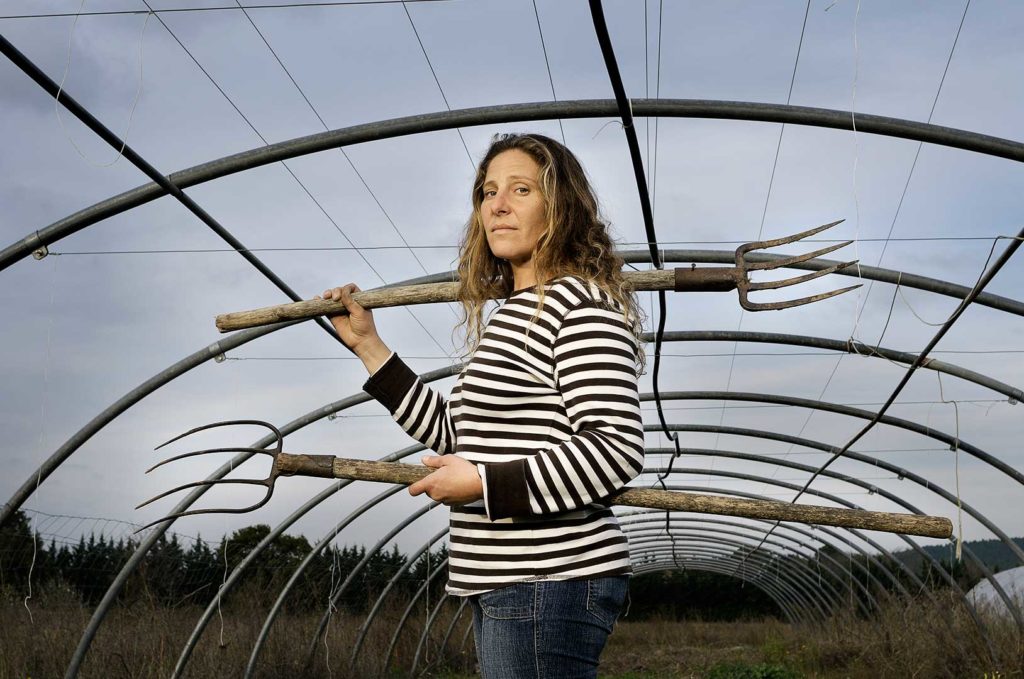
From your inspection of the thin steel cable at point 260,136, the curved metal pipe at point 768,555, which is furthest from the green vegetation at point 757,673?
the thin steel cable at point 260,136

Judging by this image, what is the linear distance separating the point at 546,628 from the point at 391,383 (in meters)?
0.89

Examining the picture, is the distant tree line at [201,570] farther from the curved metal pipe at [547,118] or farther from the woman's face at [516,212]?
the woman's face at [516,212]

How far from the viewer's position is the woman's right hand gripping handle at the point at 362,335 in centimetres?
273

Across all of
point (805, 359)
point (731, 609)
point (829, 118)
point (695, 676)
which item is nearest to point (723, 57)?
point (829, 118)

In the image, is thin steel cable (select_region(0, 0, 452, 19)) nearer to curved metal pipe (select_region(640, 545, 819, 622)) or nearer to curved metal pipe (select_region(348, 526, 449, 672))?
curved metal pipe (select_region(348, 526, 449, 672))

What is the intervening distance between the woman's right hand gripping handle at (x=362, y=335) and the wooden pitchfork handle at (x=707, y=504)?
10.1 inches

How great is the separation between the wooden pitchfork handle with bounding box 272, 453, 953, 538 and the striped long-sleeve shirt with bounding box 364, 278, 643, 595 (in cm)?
38

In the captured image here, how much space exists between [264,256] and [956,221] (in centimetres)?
502

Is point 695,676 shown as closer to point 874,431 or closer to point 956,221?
point 874,431

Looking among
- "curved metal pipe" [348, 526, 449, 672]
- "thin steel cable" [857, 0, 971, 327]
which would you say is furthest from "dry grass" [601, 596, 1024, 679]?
"curved metal pipe" [348, 526, 449, 672]

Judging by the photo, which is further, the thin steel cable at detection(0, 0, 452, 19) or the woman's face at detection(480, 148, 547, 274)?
the thin steel cable at detection(0, 0, 452, 19)

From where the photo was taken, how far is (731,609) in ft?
109

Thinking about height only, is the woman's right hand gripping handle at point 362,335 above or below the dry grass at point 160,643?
above

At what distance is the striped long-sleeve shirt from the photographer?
1.97 m
